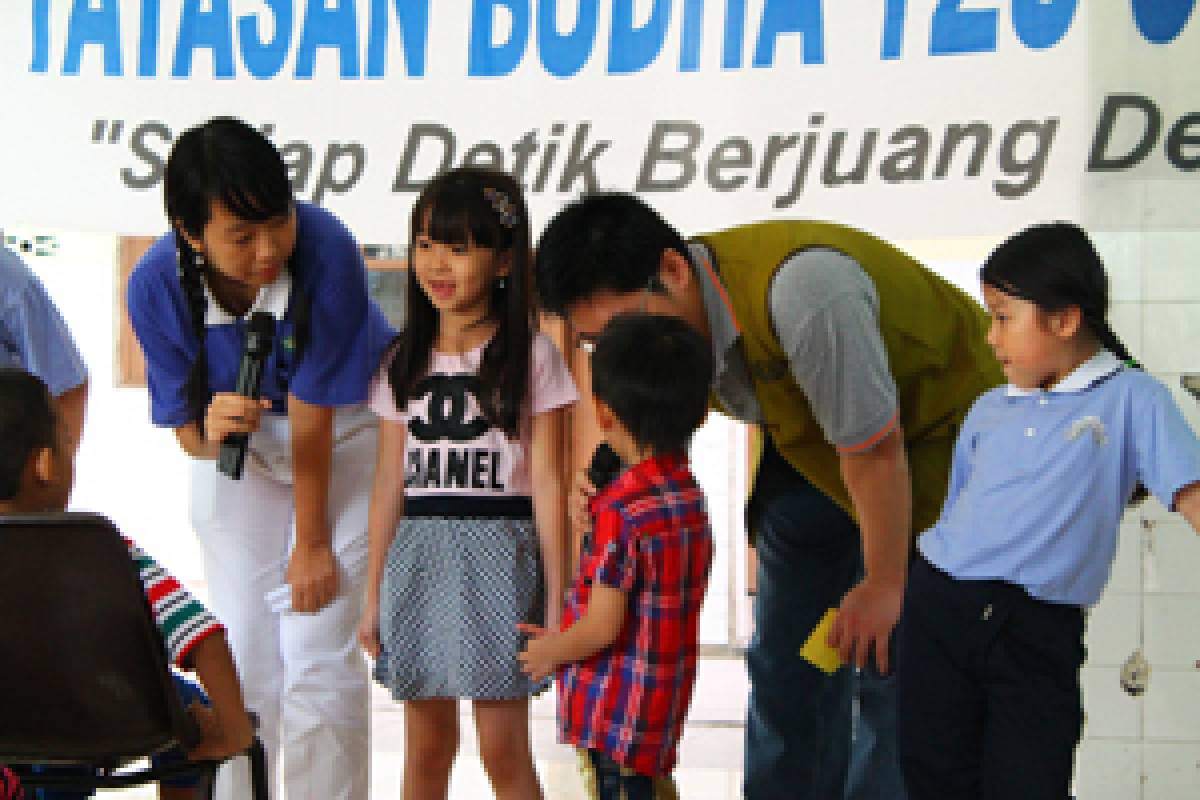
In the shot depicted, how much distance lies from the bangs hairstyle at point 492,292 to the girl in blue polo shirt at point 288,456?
3.9 inches

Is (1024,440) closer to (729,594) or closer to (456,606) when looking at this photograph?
(456,606)

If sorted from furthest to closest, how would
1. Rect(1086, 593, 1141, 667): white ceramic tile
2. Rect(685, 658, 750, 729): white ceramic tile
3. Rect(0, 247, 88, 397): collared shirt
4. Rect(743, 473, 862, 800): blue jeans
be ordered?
Rect(685, 658, 750, 729): white ceramic tile < Rect(1086, 593, 1141, 667): white ceramic tile < Rect(0, 247, 88, 397): collared shirt < Rect(743, 473, 862, 800): blue jeans

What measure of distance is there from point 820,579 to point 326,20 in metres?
1.57

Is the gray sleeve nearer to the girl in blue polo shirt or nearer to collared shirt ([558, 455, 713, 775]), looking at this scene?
collared shirt ([558, 455, 713, 775])

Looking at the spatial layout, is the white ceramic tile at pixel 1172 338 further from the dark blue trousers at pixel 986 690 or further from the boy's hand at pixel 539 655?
the boy's hand at pixel 539 655

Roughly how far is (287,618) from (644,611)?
2.21ft

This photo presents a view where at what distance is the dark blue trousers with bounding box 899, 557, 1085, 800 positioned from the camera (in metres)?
1.66

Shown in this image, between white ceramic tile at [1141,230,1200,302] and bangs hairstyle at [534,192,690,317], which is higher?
white ceramic tile at [1141,230,1200,302]

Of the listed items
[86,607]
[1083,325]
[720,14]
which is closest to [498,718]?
[86,607]

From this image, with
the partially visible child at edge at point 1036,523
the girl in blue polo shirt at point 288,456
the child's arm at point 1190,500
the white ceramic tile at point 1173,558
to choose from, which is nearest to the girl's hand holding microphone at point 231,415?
the girl in blue polo shirt at point 288,456

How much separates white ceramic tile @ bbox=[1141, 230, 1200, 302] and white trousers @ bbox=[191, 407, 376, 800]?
1467mm

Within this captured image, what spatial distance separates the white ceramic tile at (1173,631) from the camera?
2482mm

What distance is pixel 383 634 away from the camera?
75.3 inches

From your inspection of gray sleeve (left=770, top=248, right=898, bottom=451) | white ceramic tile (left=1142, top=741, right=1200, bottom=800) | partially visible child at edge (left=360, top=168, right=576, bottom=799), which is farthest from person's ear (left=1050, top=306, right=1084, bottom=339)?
white ceramic tile (left=1142, top=741, right=1200, bottom=800)
